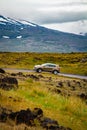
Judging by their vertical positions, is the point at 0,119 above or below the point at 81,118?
above

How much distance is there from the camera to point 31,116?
12.8 metres

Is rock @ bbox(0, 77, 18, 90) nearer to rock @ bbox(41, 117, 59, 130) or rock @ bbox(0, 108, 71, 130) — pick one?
rock @ bbox(41, 117, 59, 130)

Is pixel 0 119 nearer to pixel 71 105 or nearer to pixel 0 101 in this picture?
pixel 0 101

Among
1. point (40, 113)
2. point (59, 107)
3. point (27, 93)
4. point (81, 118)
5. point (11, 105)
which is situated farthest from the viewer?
point (27, 93)

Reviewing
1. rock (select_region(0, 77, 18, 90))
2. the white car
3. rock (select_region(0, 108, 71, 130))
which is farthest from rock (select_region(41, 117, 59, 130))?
the white car

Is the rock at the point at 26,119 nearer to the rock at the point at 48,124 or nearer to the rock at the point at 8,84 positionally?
the rock at the point at 48,124

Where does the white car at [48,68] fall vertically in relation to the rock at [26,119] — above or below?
below

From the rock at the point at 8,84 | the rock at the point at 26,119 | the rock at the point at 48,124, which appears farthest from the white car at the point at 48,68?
the rock at the point at 26,119

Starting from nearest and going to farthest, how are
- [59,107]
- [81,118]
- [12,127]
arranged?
[12,127]
[81,118]
[59,107]

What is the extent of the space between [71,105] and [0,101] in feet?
13.2

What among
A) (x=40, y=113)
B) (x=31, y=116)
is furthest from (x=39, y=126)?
(x=40, y=113)

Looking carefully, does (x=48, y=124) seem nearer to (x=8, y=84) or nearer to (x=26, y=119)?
(x=26, y=119)

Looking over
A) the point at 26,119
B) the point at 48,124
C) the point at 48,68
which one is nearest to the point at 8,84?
the point at 48,124

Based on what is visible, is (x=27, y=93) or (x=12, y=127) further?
(x=27, y=93)
